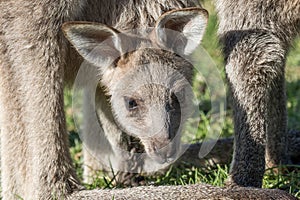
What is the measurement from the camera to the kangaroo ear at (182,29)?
4605 mm

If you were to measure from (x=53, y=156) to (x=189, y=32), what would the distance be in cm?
111

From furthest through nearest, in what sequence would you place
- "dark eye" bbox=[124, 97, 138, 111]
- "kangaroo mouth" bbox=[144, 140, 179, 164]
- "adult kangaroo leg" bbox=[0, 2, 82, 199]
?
"dark eye" bbox=[124, 97, 138, 111] → "adult kangaroo leg" bbox=[0, 2, 82, 199] → "kangaroo mouth" bbox=[144, 140, 179, 164]

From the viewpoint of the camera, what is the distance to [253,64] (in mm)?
4875

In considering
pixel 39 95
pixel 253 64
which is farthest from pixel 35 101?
pixel 253 64

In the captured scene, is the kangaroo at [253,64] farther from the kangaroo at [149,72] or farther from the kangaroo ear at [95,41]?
the kangaroo ear at [95,41]

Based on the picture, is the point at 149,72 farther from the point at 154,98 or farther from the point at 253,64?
the point at 253,64

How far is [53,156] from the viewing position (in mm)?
4617

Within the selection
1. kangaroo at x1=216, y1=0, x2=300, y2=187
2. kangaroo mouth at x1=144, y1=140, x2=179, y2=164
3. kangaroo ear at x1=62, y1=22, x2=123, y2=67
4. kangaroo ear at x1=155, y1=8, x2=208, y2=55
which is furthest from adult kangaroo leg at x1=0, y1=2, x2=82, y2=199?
kangaroo at x1=216, y1=0, x2=300, y2=187

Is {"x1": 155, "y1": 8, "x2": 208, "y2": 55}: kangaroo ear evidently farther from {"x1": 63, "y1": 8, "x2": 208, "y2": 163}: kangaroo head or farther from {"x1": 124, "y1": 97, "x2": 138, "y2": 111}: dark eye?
{"x1": 124, "y1": 97, "x2": 138, "y2": 111}: dark eye

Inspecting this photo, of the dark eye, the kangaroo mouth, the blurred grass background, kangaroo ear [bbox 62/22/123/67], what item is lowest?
the blurred grass background

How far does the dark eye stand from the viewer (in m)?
4.74

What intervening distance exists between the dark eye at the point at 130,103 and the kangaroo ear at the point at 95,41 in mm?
279

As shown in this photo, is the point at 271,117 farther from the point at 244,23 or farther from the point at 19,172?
the point at 19,172

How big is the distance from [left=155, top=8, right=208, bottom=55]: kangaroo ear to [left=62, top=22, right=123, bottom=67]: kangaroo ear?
0.27m
